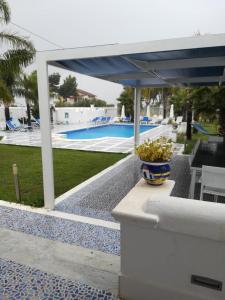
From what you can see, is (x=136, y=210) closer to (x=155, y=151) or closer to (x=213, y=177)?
(x=155, y=151)

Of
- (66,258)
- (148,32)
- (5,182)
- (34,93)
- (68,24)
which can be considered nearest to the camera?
(66,258)

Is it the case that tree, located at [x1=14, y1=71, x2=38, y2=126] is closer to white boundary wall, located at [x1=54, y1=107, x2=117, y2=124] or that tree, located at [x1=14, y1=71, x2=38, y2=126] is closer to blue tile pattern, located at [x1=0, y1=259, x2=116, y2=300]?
white boundary wall, located at [x1=54, y1=107, x2=117, y2=124]

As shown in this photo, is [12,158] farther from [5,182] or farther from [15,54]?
[15,54]

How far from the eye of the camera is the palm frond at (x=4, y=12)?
12578 mm

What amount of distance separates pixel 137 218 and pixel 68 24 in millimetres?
27699

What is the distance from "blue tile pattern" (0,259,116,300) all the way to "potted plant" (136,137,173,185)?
68.3 inches

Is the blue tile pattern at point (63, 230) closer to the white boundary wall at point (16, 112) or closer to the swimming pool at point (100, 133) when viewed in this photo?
the swimming pool at point (100, 133)

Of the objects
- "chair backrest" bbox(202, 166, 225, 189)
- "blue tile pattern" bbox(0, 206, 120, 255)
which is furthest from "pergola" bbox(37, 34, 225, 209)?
"chair backrest" bbox(202, 166, 225, 189)

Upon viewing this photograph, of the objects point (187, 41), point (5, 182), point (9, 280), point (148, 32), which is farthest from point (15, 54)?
point (148, 32)

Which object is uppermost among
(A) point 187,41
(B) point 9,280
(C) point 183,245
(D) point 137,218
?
(A) point 187,41

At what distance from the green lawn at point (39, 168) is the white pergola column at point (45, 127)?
0.63 m

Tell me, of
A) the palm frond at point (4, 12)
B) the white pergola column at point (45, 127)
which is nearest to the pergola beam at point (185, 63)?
the white pergola column at point (45, 127)

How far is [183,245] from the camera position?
Answer: 8.73 feet

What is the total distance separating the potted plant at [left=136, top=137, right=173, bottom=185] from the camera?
3.58 m
